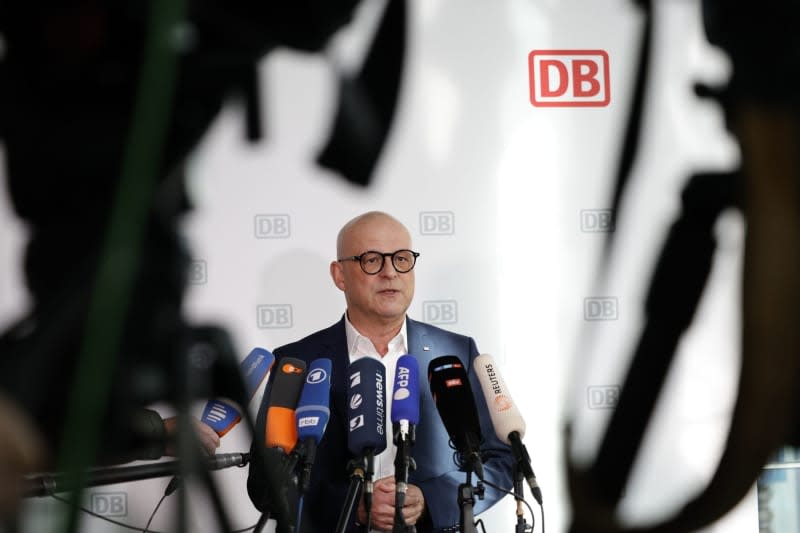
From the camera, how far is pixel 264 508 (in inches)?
36.3

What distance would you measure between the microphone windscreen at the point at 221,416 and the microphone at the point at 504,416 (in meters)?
0.43

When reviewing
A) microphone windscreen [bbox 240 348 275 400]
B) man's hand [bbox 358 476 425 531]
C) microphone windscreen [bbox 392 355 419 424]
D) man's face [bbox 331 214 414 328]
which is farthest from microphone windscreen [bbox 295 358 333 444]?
man's face [bbox 331 214 414 328]

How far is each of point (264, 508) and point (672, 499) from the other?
0.47 m


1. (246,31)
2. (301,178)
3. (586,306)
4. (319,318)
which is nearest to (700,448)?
(586,306)

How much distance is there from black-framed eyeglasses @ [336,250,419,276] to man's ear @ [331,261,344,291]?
0.01 m

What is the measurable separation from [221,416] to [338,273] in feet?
2.84

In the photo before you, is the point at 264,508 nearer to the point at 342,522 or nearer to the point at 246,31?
the point at 342,522

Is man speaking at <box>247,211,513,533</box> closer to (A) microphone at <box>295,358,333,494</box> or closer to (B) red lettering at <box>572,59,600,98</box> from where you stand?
(A) microphone at <box>295,358,333,494</box>

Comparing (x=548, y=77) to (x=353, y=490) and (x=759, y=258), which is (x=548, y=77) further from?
(x=759, y=258)

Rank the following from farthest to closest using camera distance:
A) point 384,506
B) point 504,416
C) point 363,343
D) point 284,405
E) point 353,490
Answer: point 363,343, point 384,506, point 504,416, point 284,405, point 353,490

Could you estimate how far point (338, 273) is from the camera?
77.0 inches

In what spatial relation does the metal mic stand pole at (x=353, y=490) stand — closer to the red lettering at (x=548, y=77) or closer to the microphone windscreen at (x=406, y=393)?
the microphone windscreen at (x=406, y=393)

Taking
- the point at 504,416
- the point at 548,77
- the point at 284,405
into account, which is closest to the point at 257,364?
the point at 284,405

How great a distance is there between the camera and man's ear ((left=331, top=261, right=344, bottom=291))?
1.95 metres
